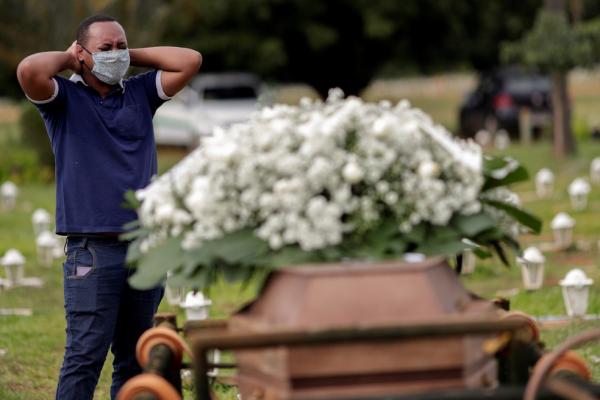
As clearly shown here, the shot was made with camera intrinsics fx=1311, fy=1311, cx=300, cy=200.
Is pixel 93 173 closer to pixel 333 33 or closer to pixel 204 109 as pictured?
pixel 204 109

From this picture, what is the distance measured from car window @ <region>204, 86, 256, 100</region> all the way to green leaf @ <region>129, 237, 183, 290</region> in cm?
2707

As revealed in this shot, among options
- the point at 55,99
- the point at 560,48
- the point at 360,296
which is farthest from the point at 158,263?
the point at 560,48

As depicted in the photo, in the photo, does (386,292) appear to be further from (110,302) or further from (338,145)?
(110,302)

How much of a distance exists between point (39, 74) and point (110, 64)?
0.31 meters

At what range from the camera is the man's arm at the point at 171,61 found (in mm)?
5676

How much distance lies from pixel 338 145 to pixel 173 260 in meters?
0.61

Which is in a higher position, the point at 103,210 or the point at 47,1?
the point at 47,1

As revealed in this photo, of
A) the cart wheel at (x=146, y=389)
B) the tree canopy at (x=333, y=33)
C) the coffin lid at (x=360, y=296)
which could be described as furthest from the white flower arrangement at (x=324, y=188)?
the tree canopy at (x=333, y=33)

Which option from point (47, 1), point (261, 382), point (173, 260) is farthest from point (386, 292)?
point (47, 1)

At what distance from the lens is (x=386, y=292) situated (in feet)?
12.1

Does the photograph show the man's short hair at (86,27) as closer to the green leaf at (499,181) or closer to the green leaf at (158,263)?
the green leaf at (158,263)

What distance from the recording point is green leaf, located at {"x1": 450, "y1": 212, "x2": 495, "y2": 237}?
3955 millimetres

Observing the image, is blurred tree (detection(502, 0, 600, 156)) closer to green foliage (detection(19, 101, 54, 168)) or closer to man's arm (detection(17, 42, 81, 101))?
green foliage (detection(19, 101, 54, 168))

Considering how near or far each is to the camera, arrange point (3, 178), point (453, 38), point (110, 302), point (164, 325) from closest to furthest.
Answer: point (164, 325)
point (110, 302)
point (3, 178)
point (453, 38)
